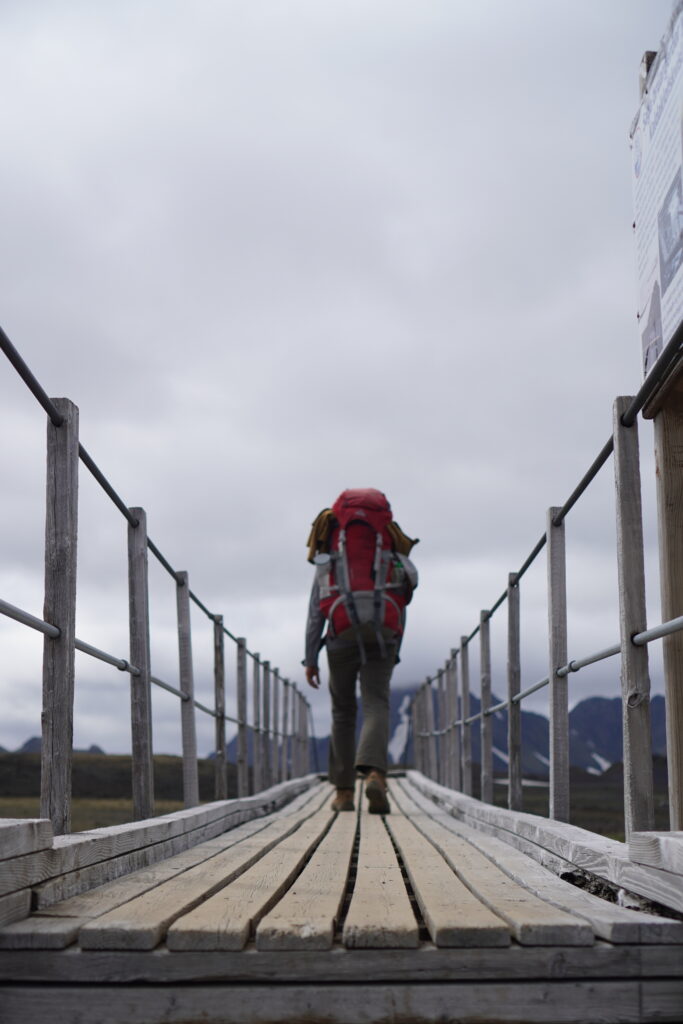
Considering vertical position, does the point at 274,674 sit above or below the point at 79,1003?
above

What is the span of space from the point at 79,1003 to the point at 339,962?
0.37 m

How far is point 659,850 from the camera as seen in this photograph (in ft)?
5.78

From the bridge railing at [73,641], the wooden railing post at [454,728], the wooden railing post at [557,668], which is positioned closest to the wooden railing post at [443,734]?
the wooden railing post at [454,728]

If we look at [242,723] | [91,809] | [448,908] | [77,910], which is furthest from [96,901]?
→ [91,809]

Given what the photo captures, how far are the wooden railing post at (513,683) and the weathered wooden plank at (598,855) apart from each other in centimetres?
81

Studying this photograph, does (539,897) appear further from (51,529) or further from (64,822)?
(51,529)

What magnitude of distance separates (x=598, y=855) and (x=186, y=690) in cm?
257

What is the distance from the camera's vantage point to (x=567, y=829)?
2.66m

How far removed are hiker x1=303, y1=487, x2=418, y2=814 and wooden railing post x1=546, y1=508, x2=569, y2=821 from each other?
132cm

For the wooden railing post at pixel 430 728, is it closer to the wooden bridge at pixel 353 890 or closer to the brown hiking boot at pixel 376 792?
the brown hiking boot at pixel 376 792

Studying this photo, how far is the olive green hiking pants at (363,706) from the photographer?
4719 millimetres

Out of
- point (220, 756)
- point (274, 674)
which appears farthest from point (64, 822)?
point (274, 674)

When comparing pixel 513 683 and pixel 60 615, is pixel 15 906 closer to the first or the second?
pixel 60 615

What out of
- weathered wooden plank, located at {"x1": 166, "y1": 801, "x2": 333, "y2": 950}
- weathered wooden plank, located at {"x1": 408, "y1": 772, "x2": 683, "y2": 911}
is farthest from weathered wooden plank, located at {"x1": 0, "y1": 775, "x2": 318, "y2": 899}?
weathered wooden plank, located at {"x1": 408, "y1": 772, "x2": 683, "y2": 911}
